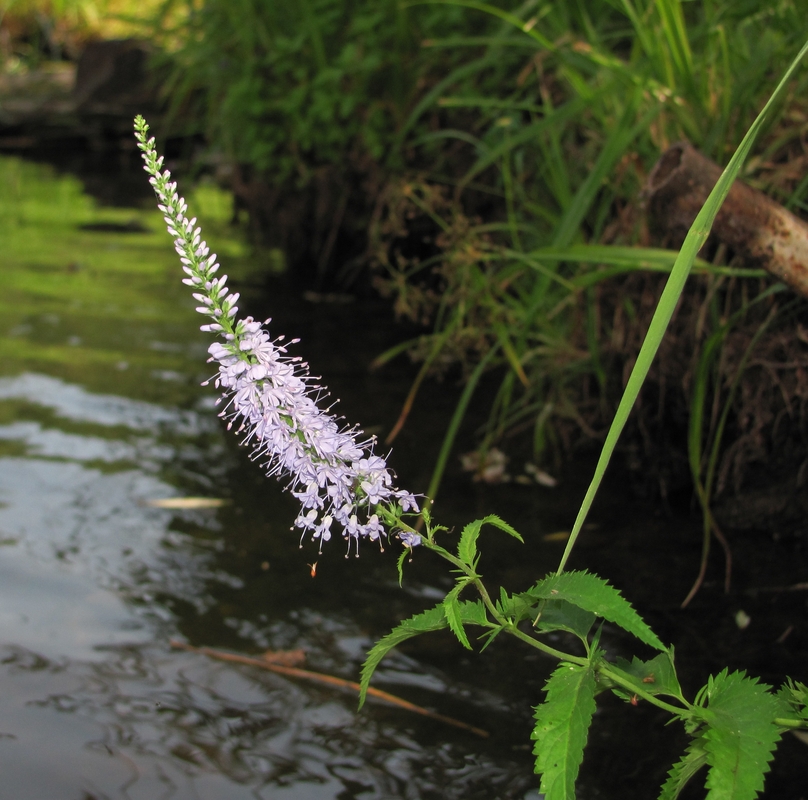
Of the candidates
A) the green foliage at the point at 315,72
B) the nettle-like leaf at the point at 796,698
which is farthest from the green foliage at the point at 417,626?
the green foliage at the point at 315,72

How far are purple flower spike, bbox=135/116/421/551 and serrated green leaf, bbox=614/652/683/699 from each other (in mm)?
370

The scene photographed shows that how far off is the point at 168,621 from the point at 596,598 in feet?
4.21

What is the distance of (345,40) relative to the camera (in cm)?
423

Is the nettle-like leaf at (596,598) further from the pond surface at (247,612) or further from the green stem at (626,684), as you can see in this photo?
the pond surface at (247,612)

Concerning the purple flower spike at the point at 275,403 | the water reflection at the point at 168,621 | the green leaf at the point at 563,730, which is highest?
the purple flower spike at the point at 275,403

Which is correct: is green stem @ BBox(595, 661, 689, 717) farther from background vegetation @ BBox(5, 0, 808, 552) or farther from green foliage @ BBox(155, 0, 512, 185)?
green foliage @ BBox(155, 0, 512, 185)

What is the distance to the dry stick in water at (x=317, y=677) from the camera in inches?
72.8

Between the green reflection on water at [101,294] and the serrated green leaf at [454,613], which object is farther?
the green reflection on water at [101,294]

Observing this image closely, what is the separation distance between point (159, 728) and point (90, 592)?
0.54 m

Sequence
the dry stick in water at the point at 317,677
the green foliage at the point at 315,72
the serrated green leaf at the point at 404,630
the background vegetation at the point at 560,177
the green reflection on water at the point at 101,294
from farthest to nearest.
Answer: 1. the green foliage at the point at 315,72
2. the green reflection on water at the point at 101,294
3. the background vegetation at the point at 560,177
4. the dry stick in water at the point at 317,677
5. the serrated green leaf at the point at 404,630

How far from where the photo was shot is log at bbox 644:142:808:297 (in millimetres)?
1885

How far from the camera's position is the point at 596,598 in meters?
1.14

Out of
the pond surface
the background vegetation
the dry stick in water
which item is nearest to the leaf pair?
the pond surface

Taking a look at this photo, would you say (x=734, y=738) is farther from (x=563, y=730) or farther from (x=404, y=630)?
(x=404, y=630)
